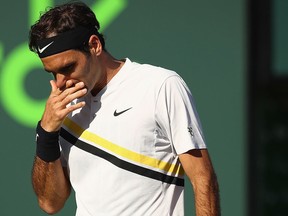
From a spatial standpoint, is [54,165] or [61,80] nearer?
[61,80]

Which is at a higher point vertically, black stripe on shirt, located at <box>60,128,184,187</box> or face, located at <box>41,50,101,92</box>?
face, located at <box>41,50,101,92</box>

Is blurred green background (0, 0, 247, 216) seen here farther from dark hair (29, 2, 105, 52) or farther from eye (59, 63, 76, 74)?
eye (59, 63, 76, 74)

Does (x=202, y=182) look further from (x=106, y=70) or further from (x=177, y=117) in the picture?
(x=106, y=70)

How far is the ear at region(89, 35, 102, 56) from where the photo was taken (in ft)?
12.5

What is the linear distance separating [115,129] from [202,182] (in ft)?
1.34

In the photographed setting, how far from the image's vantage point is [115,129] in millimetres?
3744

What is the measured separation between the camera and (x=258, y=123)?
5.99 meters

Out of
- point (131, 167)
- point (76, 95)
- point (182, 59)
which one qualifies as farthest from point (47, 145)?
point (182, 59)

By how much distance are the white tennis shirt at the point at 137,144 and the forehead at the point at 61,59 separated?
0.18 metres

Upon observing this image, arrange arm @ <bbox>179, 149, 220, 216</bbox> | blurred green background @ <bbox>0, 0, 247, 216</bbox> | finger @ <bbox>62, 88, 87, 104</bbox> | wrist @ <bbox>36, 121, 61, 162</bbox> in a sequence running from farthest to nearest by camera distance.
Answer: blurred green background @ <bbox>0, 0, 247, 216</bbox> < wrist @ <bbox>36, 121, 61, 162</bbox> < finger @ <bbox>62, 88, 87, 104</bbox> < arm @ <bbox>179, 149, 220, 216</bbox>

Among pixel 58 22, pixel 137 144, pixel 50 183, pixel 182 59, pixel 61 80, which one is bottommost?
pixel 182 59

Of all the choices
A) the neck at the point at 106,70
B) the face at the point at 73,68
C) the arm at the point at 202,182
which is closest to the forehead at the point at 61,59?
the face at the point at 73,68

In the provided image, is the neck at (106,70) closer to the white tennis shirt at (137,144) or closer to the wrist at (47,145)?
the white tennis shirt at (137,144)

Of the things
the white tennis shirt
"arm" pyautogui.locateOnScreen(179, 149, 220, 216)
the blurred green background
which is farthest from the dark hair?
the blurred green background
